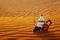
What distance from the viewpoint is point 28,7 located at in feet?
Result: 19.1

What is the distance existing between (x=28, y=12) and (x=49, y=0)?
3.41ft

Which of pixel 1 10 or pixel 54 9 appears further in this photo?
pixel 1 10

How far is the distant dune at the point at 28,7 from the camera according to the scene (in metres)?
5.39

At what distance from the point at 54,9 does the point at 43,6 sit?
457mm

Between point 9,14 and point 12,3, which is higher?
point 12,3

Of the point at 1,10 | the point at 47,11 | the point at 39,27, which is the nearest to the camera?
the point at 39,27

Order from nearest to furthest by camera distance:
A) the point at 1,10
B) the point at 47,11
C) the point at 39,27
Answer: the point at 39,27, the point at 47,11, the point at 1,10

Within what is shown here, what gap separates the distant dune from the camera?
17.7 feet

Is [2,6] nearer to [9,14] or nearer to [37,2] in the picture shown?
[9,14]

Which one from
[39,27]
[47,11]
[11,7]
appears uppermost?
[11,7]

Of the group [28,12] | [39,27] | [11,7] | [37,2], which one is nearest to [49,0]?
[37,2]

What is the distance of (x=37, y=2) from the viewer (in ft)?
19.7

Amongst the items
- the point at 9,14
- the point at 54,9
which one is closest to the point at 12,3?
the point at 9,14

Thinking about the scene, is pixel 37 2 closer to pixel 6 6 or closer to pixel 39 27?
pixel 6 6
